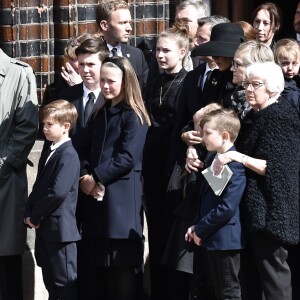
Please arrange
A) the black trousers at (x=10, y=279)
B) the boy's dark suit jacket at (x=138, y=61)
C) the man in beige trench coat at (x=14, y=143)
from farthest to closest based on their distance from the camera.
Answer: the boy's dark suit jacket at (x=138, y=61), the black trousers at (x=10, y=279), the man in beige trench coat at (x=14, y=143)

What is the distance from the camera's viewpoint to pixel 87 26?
9539 mm

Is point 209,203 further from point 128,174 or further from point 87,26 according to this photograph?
point 87,26

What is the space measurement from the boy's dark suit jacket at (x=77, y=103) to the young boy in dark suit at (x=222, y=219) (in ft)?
3.84

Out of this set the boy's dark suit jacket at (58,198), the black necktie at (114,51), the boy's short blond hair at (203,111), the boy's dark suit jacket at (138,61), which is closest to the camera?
the boy's short blond hair at (203,111)

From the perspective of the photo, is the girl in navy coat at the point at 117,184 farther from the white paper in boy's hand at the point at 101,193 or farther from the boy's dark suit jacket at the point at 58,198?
the boy's dark suit jacket at the point at 58,198

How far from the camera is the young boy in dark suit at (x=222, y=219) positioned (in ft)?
24.7

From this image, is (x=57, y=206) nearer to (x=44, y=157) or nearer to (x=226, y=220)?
(x=44, y=157)

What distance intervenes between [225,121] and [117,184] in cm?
102

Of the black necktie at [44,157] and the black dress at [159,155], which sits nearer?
the black necktie at [44,157]

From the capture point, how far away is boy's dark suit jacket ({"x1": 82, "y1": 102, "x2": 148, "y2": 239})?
818 centimetres

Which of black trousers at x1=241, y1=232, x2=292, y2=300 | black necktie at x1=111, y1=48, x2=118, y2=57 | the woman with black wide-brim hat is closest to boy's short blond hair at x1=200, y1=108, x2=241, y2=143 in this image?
the woman with black wide-brim hat

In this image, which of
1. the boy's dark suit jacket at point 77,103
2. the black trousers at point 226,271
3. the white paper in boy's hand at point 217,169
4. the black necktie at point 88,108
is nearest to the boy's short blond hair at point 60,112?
the boy's dark suit jacket at point 77,103

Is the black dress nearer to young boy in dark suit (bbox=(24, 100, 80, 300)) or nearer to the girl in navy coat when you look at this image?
the girl in navy coat

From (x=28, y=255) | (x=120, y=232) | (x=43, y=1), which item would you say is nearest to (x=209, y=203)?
(x=120, y=232)
